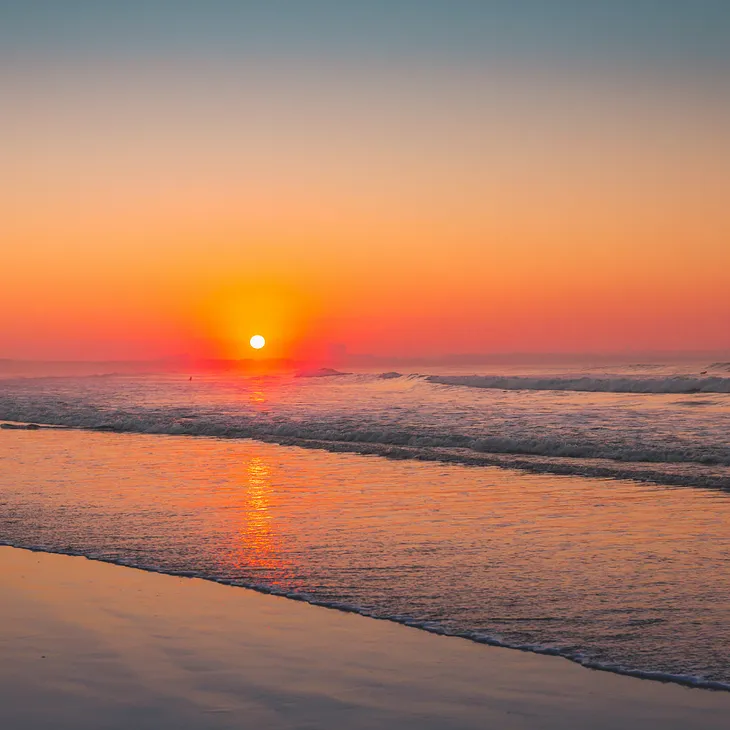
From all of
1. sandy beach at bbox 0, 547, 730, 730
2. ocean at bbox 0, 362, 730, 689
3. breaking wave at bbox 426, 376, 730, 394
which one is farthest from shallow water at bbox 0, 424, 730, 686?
breaking wave at bbox 426, 376, 730, 394

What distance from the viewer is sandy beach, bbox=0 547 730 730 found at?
16.9ft

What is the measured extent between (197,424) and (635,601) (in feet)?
71.3

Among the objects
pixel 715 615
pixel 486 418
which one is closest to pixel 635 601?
pixel 715 615

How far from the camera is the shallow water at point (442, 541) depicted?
274 inches

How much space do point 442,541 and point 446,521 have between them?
126cm

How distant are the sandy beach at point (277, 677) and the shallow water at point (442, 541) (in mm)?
469

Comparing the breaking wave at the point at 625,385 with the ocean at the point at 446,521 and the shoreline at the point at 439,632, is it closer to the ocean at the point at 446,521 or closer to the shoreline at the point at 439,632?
the ocean at the point at 446,521

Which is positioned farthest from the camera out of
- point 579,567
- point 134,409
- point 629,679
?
point 134,409

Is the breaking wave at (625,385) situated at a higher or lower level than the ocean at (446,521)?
higher

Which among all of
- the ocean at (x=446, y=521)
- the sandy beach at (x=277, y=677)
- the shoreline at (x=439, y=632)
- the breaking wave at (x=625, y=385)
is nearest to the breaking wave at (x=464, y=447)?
the ocean at (x=446, y=521)

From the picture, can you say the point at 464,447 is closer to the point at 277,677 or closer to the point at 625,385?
the point at 277,677

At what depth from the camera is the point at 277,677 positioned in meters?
5.78

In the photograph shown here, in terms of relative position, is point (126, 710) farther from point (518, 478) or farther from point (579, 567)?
point (518, 478)

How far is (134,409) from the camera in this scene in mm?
37000
